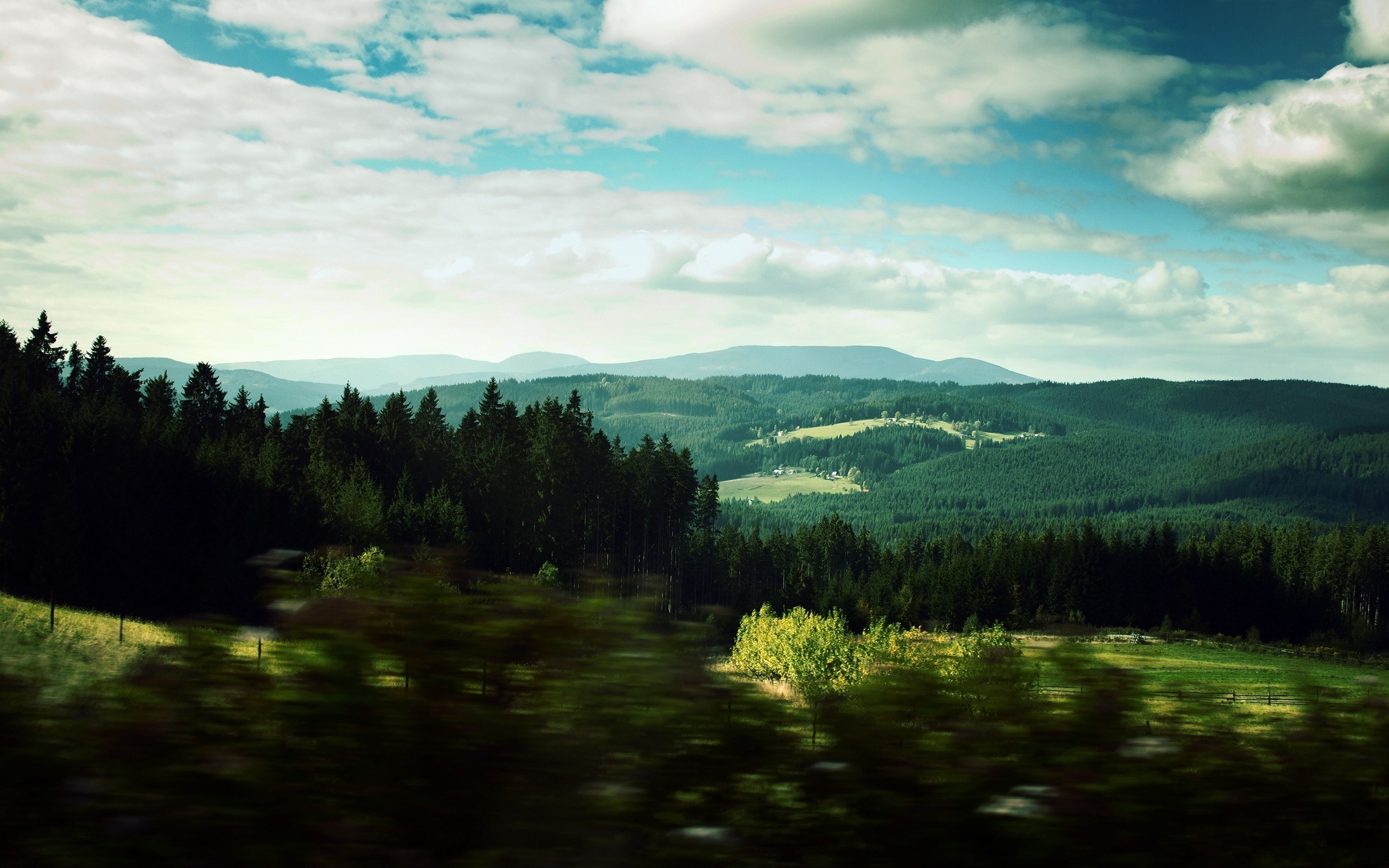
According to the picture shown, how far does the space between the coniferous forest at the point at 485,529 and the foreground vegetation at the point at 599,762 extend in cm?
95

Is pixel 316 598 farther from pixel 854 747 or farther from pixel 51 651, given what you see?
pixel 854 747

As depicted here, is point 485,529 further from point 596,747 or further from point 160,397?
point 596,747

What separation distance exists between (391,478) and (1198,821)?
5478 cm

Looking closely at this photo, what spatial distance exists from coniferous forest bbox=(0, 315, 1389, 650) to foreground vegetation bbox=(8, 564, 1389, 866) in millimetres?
947

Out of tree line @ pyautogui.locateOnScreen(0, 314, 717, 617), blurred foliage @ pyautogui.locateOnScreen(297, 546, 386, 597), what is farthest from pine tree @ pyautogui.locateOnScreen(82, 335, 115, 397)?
blurred foliage @ pyautogui.locateOnScreen(297, 546, 386, 597)

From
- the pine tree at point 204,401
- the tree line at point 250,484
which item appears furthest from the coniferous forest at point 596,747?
the pine tree at point 204,401

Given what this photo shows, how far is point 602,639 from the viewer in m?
4.33

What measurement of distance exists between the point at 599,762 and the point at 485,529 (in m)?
50.6

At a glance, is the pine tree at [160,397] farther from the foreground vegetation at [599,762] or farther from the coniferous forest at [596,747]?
the foreground vegetation at [599,762]

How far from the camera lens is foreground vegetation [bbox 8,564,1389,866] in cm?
350

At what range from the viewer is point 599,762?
3.88 meters

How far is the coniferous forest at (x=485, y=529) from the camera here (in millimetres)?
38938

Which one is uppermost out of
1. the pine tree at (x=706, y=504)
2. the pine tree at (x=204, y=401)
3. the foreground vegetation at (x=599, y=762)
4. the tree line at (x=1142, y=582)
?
the pine tree at (x=204, y=401)

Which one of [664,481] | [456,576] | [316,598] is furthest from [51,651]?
[664,481]
